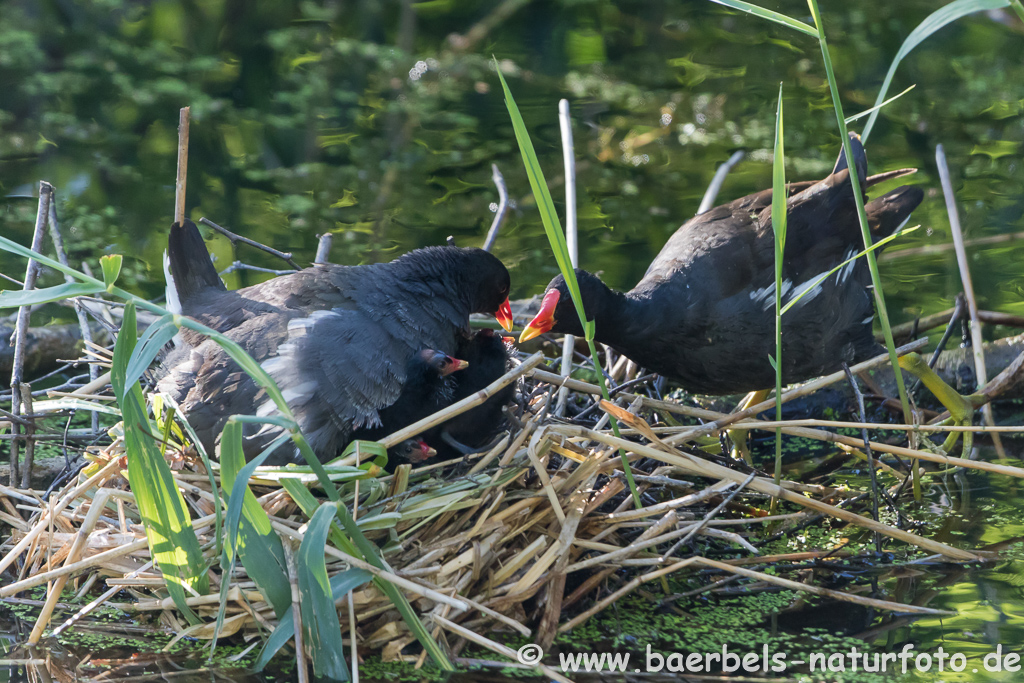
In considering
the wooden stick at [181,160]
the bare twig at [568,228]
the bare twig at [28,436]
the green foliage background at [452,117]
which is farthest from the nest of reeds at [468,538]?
the green foliage background at [452,117]

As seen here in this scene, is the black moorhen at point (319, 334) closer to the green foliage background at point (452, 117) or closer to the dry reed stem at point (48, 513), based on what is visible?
the dry reed stem at point (48, 513)

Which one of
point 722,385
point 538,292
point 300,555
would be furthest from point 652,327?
point 300,555

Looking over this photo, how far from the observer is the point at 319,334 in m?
2.45

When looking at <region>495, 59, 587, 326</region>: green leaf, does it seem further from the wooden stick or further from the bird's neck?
the wooden stick

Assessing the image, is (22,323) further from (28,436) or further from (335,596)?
(335,596)

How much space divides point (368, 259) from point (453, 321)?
164 centimetres

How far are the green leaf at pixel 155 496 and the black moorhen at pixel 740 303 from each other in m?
1.28

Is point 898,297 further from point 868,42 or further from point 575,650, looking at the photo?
point 868,42

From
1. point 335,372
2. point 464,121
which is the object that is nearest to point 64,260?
point 335,372

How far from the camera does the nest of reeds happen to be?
213cm

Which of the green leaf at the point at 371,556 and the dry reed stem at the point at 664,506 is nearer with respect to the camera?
the green leaf at the point at 371,556

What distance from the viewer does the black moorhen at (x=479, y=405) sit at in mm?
2643

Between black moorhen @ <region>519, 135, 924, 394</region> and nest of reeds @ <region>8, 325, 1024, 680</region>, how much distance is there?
52 centimetres

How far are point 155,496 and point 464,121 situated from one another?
4354 millimetres
